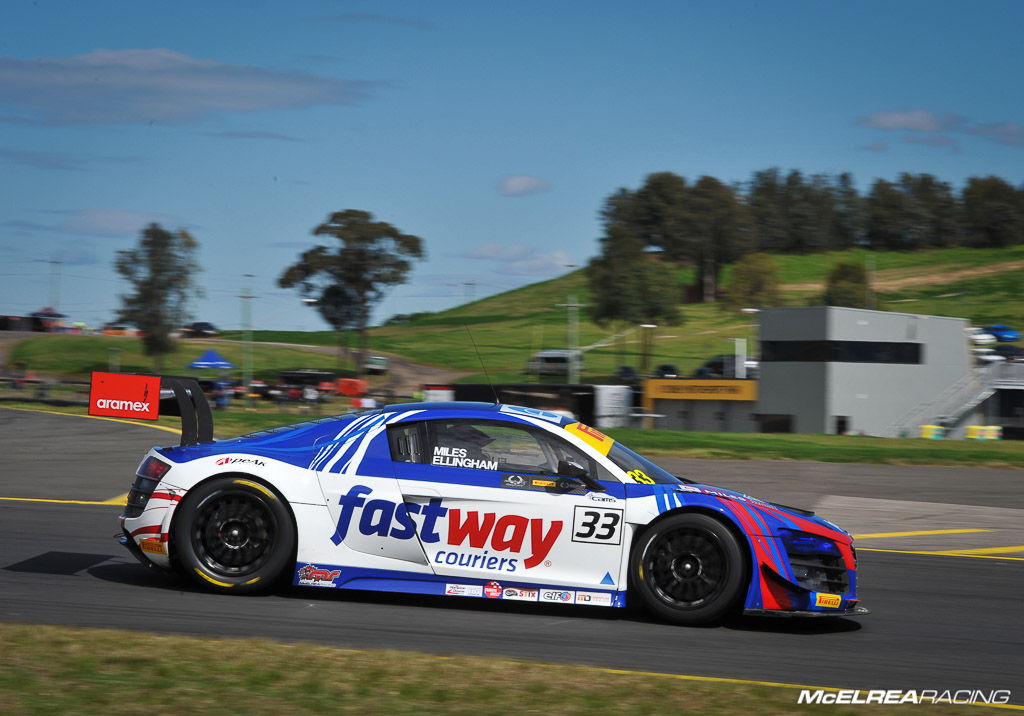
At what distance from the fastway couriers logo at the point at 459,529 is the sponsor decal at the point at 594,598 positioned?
34cm

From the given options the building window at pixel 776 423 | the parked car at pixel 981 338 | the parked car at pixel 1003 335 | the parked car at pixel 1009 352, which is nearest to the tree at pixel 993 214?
the parked car at pixel 1003 335

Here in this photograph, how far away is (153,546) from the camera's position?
22.0 feet

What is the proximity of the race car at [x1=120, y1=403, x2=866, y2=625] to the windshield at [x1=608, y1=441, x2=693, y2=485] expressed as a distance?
0.07 feet

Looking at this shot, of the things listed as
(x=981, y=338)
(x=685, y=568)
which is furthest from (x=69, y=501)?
(x=981, y=338)

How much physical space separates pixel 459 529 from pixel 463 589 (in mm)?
373

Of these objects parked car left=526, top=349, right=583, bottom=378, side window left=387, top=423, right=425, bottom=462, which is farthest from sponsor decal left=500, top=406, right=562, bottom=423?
parked car left=526, top=349, right=583, bottom=378

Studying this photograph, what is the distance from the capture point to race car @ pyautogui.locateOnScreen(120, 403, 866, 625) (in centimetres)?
636

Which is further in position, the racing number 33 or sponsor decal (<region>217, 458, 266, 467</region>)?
sponsor decal (<region>217, 458, 266, 467</region>)

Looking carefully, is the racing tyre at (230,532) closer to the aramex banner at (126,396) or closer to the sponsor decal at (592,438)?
the aramex banner at (126,396)

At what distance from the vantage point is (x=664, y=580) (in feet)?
21.0

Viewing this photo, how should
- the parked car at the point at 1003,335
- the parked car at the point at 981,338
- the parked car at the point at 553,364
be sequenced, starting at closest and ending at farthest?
the parked car at the point at 553,364
the parked car at the point at 981,338
the parked car at the point at 1003,335

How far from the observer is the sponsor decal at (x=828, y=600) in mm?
6332

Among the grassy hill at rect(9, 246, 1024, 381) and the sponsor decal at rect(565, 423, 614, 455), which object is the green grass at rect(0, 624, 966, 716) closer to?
the sponsor decal at rect(565, 423, 614, 455)

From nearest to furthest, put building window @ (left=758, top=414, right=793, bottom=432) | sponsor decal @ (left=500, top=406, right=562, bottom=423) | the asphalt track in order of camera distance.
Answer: the asphalt track → sponsor decal @ (left=500, top=406, right=562, bottom=423) → building window @ (left=758, top=414, right=793, bottom=432)
